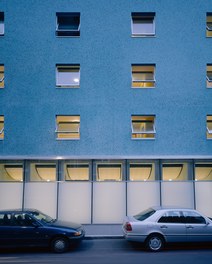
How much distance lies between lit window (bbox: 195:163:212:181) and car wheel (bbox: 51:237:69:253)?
847 cm

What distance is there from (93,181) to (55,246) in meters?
5.71

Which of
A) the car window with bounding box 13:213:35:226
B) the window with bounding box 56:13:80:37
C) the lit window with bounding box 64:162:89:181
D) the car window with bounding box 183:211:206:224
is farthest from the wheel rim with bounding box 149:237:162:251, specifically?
the window with bounding box 56:13:80:37

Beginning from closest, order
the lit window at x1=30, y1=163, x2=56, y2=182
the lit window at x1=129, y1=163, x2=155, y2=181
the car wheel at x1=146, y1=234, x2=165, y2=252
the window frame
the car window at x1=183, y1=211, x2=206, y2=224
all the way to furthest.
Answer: the car wheel at x1=146, y1=234, x2=165, y2=252
the car window at x1=183, y1=211, x2=206, y2=224
the lit window at x1=30, y1=163, x2=56, y2=182
the lit window at x1=129, y1=163, x2=155, y2=181
the window frame

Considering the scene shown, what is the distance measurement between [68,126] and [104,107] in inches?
85.7

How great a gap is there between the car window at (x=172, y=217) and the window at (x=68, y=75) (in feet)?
28.4

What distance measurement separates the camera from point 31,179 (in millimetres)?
16156

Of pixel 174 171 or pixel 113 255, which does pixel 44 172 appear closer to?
pixel 174 171

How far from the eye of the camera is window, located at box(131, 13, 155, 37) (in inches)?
677

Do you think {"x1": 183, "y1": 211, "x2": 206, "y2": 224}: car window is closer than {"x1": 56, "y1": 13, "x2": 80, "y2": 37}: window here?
Yes

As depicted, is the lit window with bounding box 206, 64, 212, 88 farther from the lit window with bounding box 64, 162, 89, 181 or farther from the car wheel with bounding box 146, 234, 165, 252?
the car wheel with bounding box 146, 234, 165, 252

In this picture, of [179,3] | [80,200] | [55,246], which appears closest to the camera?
[55,246]

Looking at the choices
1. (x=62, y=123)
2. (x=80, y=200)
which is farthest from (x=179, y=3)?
(x=80, y=200)

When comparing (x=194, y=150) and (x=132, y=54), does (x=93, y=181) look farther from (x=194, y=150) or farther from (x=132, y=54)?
(x=132, y=54)

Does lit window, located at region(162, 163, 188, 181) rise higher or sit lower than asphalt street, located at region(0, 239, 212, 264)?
higher
